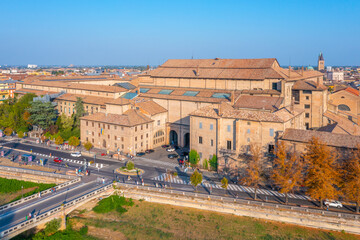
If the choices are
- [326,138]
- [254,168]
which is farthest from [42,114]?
[326,138]

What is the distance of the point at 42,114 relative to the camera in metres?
85.8

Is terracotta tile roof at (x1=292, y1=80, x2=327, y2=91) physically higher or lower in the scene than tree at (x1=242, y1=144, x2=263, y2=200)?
higher

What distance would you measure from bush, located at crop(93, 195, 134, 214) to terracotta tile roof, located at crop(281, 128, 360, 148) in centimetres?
2639

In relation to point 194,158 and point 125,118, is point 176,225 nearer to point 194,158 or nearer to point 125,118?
point 194,158

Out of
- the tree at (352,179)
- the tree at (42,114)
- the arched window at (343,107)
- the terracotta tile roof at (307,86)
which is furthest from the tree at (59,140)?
the arched window at (343,107)

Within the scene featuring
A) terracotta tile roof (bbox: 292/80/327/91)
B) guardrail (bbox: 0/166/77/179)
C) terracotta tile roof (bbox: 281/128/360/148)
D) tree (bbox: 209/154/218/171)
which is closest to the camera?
terracotta tile roof (bbox: 281/128/360/148)

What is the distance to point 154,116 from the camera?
76.1 meters

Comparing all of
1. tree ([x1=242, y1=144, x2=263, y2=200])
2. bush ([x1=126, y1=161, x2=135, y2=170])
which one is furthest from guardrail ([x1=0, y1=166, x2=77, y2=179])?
tree ([x1=242, y1=144, x2=263, y2=200])

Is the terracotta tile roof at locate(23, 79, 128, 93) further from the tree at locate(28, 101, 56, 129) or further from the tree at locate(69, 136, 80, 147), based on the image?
the tree at locate(69, 136, 80, 147)

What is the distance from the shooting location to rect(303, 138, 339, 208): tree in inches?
1655

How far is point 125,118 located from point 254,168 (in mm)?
32449

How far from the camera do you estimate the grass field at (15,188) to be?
184 feet

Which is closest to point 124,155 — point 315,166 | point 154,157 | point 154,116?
point 154,157

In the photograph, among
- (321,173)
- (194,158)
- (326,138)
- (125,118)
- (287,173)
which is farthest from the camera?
(125,118)
